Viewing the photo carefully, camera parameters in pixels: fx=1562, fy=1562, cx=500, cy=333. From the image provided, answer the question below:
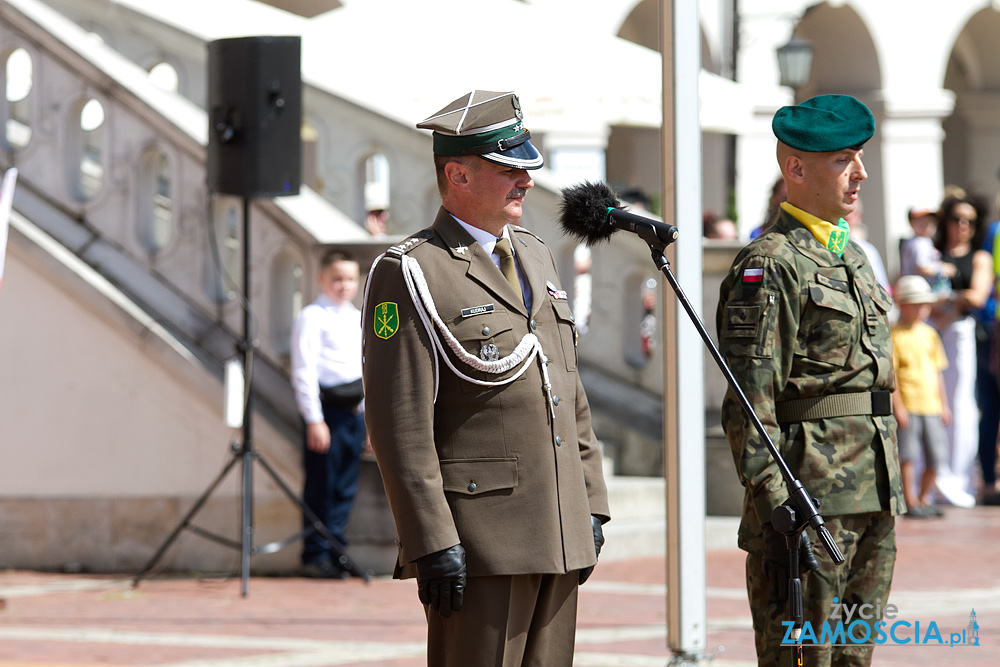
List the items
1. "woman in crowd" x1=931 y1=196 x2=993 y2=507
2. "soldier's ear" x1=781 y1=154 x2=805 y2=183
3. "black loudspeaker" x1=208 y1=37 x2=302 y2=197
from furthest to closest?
"woman in crowd" x1=931 y1=196 x2=993 y2=507, "black loudspeaker" x1=208 y1=37 x2=302 y2=197, "soldier's ear" x1=781 y1=154 x2=805 y2=183

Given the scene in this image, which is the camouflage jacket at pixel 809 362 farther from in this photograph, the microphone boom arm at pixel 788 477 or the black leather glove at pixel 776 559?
the microphone boom arm at pixel 788 477

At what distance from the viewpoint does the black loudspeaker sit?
8.71m

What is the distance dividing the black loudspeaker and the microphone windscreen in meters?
4.83

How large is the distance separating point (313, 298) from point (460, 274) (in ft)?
17.9

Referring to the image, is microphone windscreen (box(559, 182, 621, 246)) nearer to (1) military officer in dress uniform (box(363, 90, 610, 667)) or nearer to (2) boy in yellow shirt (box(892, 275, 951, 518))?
(1) military officer in dress uniform (box(363, 90, 610, 667))

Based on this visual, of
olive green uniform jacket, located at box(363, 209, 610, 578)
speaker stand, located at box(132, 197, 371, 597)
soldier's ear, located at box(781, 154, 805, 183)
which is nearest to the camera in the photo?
olive green uniform jacket, located at box(363, 209, 610, 578)

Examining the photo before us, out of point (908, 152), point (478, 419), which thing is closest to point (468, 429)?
point (478, 419)

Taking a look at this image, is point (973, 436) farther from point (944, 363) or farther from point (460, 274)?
point (460, 274)

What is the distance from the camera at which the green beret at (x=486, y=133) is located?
158 inches

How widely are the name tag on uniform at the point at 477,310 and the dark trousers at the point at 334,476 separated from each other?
16.5 feet

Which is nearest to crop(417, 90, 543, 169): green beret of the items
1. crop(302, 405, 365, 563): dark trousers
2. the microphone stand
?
the microphone stand

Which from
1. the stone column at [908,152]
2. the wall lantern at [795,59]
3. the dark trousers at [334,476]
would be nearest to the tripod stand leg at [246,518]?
the dark trousers at [334,476]

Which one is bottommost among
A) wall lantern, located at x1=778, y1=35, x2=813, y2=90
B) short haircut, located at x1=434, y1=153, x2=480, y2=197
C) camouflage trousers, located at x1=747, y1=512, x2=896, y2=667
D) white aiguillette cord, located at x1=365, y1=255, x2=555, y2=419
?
camouflage trousers, located at x1=747, y1=512, x2=896, y2=667

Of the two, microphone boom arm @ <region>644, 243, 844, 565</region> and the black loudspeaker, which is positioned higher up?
the black loudspeaker
